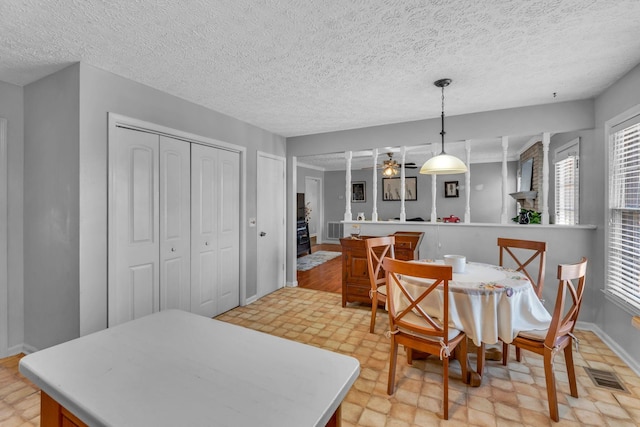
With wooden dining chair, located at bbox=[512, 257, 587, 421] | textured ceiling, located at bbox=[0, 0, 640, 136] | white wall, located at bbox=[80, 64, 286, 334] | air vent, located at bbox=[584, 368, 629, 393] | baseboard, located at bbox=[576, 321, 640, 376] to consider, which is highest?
textured ceiling, located at bbox=[0, 0, 640, 136]

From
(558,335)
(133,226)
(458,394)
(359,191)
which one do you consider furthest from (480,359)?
(359,191)

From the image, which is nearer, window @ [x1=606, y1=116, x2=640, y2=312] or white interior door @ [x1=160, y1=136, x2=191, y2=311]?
window @ [x1=606, y1=116, x2=640, y2=312]

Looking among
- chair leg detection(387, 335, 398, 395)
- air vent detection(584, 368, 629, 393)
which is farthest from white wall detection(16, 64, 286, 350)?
air vent detection(584, 368, 629, 393)

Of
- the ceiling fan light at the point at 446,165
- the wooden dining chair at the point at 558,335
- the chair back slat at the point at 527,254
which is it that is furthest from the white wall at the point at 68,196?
the chair back slat at the point at 527,254

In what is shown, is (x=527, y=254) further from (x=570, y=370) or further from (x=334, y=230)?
(x=334, y=230)

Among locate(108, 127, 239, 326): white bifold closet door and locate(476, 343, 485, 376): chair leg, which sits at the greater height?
locate(108, 127, 239, 326): white bifold closet door

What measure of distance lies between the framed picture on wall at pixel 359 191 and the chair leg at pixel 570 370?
7.03 m

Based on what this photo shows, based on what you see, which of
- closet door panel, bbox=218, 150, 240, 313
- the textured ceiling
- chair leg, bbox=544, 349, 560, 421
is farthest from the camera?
closet door panel, bbox=218, 150, 240, 313

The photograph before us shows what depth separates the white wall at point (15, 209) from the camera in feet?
8.60

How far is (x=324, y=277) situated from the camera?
5.29 meters

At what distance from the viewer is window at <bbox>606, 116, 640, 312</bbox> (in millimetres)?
2426

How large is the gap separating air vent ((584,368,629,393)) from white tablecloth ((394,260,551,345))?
71 cm

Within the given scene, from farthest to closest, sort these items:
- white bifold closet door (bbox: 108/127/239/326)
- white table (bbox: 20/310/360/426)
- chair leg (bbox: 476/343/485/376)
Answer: white bifold closet door (bbox: 108/127/239/326), chair leg (bbox: 476/343/485/376), white table (bbox: 20/310/360/426)

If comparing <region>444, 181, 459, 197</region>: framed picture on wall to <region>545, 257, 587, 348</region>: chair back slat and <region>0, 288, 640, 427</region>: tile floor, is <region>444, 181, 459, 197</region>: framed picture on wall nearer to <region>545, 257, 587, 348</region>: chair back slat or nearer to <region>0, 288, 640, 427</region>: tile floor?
<region>0, 288, 640, 427</region>: tile floor
